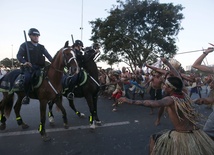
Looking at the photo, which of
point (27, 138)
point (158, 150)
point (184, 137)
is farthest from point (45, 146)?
point (184, 137)

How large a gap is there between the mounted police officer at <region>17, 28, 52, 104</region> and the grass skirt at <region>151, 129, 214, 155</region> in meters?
3.90

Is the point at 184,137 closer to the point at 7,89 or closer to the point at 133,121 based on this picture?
the point at 133,121

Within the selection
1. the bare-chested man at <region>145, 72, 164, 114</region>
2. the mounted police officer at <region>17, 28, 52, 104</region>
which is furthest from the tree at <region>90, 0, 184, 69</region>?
the mounted police officer at <region>17, 28, 52, 104</region>

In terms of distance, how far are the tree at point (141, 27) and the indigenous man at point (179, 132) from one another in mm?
23439

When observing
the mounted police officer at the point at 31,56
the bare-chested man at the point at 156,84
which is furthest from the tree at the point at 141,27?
the mounted police officer at the point at 31,56

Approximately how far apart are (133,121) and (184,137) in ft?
14.4

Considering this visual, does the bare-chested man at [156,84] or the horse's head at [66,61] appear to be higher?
the horse's head at [66,61]

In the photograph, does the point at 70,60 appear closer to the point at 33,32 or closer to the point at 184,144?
the point at 33,32

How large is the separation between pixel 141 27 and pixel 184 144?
84.8 feet

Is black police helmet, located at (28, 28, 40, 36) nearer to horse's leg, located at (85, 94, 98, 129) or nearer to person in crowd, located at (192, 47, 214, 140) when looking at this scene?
Answer: horse's leg, located at (85, 94, 98, 129)

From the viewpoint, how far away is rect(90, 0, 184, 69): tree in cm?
2619

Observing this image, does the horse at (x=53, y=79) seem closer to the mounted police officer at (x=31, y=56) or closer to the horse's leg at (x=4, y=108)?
the mounted police officer at (x=31, y=56)

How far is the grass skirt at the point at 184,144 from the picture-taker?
2.69 meters

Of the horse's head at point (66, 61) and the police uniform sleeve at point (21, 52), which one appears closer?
the horse's head at point (66, 61)
